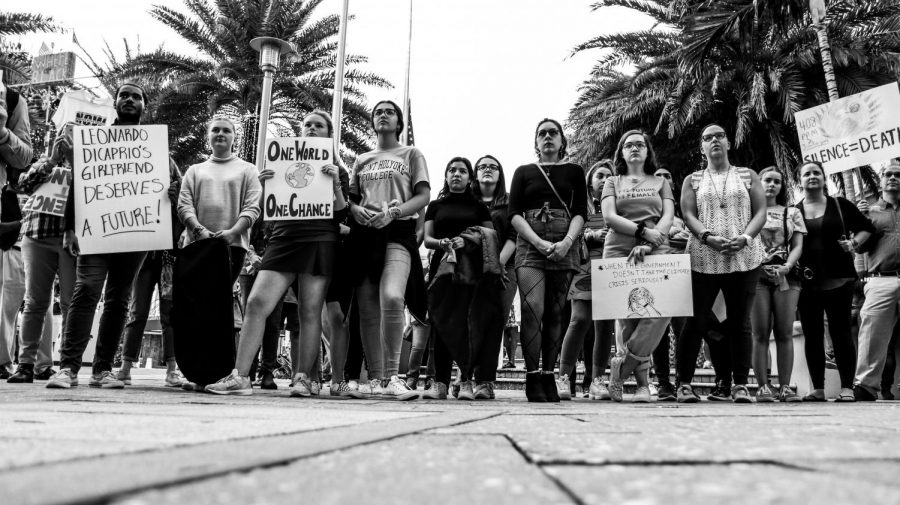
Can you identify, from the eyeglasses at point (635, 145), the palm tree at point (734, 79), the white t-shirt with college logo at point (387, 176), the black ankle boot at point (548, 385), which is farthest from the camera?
the palm tree at point (734, 79)

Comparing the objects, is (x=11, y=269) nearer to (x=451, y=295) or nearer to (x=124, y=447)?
(x=451, y=295)

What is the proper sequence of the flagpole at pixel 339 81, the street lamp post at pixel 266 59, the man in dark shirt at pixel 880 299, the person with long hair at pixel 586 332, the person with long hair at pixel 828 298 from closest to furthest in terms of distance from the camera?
the person with long hair at pixel 586 332, the person with long hair at pixel 828 298, the man in dark shirt at pixel 880 299, the street lamp post at pixel 266 59, the flagpole at pixel 339 81

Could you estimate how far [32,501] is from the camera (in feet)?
2.77

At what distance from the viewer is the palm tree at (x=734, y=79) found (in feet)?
53.7

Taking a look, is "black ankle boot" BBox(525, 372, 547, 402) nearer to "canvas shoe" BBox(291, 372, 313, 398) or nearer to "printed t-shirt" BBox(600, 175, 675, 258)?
"printed t-shirt" BBox(600, 175, 675, 258)

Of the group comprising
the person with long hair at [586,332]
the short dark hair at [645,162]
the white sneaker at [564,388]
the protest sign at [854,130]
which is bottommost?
the white sneaker at [564,388]

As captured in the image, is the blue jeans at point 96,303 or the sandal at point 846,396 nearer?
the blue jeans at point 96,303

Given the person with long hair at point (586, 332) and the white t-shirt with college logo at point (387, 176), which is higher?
the white t-shirt with college logo at point (387, 176)

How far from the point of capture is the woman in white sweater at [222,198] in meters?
4.83

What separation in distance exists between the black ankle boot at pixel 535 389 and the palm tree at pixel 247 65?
581 inches

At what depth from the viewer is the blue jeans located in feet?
15.6

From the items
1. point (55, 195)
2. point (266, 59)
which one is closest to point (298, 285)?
point (55, 195)

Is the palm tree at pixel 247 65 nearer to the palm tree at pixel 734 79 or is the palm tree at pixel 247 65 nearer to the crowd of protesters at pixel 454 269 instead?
the palm tree at pixel 734 79

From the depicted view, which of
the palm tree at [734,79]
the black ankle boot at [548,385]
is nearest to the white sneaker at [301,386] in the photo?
the black ankle boot at [548,385]
